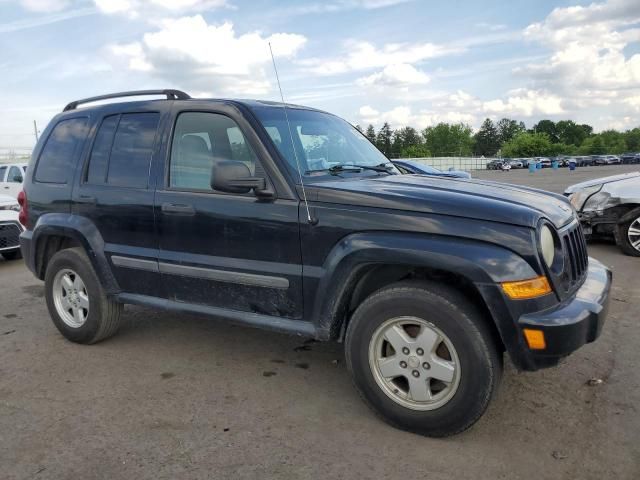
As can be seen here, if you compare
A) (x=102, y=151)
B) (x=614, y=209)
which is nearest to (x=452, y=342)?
(x=102, y=151)

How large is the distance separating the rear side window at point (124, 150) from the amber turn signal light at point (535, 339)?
9.09 ft

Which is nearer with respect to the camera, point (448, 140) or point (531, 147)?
point (531, 147)

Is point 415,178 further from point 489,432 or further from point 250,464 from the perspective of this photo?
point 250,464

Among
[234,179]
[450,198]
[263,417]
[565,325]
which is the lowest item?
[263,417]

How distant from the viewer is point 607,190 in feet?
26.8

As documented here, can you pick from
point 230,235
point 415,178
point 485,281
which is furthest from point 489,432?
point 230,235

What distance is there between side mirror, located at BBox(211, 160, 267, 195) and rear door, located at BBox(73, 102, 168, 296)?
84 cm

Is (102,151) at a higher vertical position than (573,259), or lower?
higher

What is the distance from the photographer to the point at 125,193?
4074 millimetres

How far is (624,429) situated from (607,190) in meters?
6.00

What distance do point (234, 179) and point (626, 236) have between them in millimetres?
6743

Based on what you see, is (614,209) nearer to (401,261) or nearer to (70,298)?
(401,261)

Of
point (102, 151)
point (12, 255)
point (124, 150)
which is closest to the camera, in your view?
point (124, 150)

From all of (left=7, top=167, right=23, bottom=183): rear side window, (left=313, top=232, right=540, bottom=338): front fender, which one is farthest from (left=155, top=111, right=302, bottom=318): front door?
(left=7, top=167, right=23, bottom=183): rear side window
